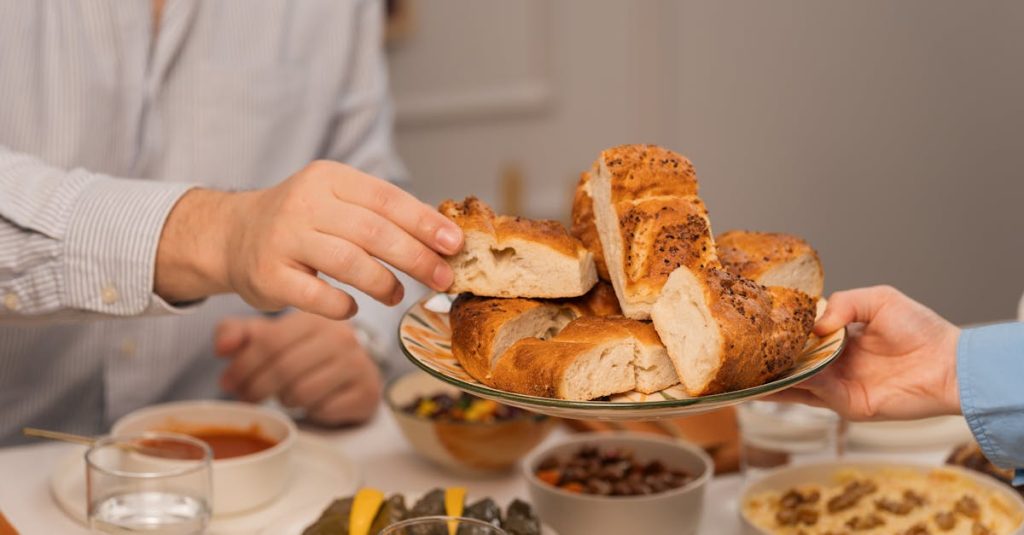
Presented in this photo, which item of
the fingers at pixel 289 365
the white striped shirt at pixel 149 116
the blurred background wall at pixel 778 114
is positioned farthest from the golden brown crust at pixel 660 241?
the blurred background wall at pixel 778 114

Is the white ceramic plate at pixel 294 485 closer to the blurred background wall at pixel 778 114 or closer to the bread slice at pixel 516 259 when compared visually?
the bread slice at pixel 516 259

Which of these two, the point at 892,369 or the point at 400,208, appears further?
the point at 892,369

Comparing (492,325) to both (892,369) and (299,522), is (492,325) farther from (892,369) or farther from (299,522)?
(892,369)

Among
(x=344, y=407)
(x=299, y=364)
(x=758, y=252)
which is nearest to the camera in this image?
(x=758, y=252)

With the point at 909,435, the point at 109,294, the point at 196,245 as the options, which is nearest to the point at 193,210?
the point at 196,245

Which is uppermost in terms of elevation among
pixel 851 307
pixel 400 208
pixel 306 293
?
pixel 400 208

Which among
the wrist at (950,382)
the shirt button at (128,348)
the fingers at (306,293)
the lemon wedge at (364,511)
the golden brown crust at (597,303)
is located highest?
the fingers at (306,293)

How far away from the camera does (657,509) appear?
1569 millimetres

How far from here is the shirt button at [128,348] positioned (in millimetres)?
2352

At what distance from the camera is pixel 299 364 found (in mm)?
2230

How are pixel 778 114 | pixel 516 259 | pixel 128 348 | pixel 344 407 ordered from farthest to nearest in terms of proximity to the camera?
pixel 778 114
pixel 128 348
pixel 344 407
pixel 516 259

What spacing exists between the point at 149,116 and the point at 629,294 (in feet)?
4.90

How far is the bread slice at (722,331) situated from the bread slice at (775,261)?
143 mm

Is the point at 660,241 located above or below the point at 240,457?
above
